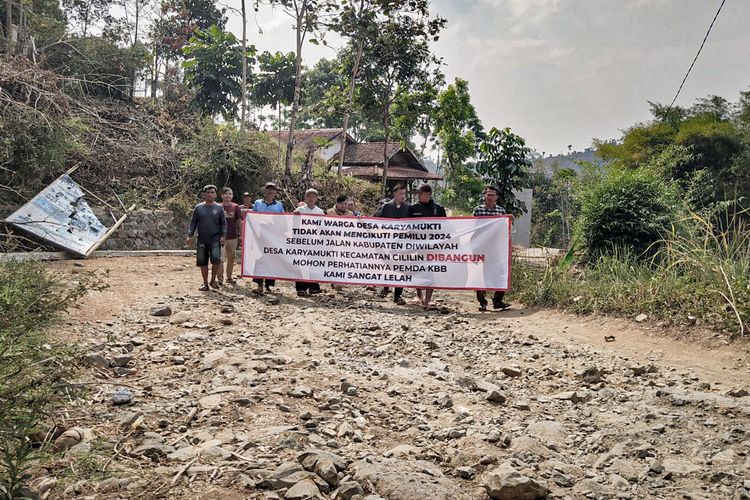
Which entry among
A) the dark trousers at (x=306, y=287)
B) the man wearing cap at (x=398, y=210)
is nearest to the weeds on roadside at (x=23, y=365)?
the dark trousers at (x=306, y=287)

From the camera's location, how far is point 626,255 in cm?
778

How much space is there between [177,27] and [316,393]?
30113 millimetres

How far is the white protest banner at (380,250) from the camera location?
7.67 metres

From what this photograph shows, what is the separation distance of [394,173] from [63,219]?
20831mm

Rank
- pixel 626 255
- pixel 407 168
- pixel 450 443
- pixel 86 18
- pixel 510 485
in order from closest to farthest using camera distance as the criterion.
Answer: pixel 510 485, pixel 450 443, pixel 626 255, pixel 86 18, pixel 407 168

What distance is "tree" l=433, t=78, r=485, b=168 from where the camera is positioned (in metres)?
21.9

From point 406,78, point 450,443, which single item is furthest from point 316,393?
point 406,78

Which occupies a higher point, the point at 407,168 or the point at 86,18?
the point at 86,18

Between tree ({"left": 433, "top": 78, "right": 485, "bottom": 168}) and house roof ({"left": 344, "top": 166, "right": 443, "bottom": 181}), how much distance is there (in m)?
3.53

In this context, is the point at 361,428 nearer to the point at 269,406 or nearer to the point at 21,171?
the point at 269,406

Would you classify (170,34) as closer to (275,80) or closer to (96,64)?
(275,80)

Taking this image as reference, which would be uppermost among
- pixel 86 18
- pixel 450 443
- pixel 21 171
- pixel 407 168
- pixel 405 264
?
pixel 86 18

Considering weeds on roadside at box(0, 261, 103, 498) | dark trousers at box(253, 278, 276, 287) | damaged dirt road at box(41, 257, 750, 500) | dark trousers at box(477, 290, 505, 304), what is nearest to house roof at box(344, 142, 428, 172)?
dark trousers at box(253, 278, 276, 287)

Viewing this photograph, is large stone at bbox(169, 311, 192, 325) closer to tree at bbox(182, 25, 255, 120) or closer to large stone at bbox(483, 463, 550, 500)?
large stone at bbox(483, 463, 550, 500)
